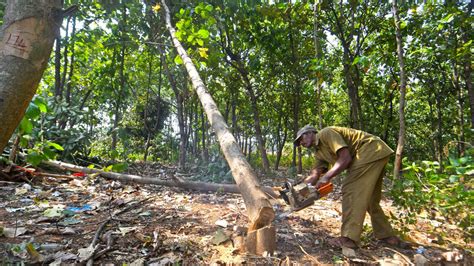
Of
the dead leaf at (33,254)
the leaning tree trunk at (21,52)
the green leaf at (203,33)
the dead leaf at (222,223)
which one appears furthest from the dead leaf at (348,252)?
the green leaf at (203,33)

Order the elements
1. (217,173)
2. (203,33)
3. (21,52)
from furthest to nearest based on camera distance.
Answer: (217,173) < (203,33) < (21,52)

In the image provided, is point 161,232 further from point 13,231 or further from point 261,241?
point 13,231

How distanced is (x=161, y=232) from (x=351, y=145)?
2.30m

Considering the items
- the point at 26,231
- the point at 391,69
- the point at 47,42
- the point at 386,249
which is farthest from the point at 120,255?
the point at 391,69

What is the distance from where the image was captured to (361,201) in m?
3.17

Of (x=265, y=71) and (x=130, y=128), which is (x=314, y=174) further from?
(x=130, y=128)

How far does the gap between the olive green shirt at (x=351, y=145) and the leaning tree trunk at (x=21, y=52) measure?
8.92ft

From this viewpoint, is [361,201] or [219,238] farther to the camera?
[361,201]

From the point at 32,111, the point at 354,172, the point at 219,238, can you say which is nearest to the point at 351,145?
the point at 354,172

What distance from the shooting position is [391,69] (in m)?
8.24

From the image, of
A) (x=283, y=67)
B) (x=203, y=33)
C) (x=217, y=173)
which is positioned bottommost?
(x=217, y=173)

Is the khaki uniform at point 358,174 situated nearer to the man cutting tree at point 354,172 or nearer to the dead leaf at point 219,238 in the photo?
the man cutting tree at point 354,172

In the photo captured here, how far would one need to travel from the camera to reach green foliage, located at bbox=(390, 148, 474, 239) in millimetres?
2767

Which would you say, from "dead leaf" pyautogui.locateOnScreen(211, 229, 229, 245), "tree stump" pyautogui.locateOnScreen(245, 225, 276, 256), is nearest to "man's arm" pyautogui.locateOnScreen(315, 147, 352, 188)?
"tree stump" pyautogui.locateOnScreen(245, 225, 276, 256)
